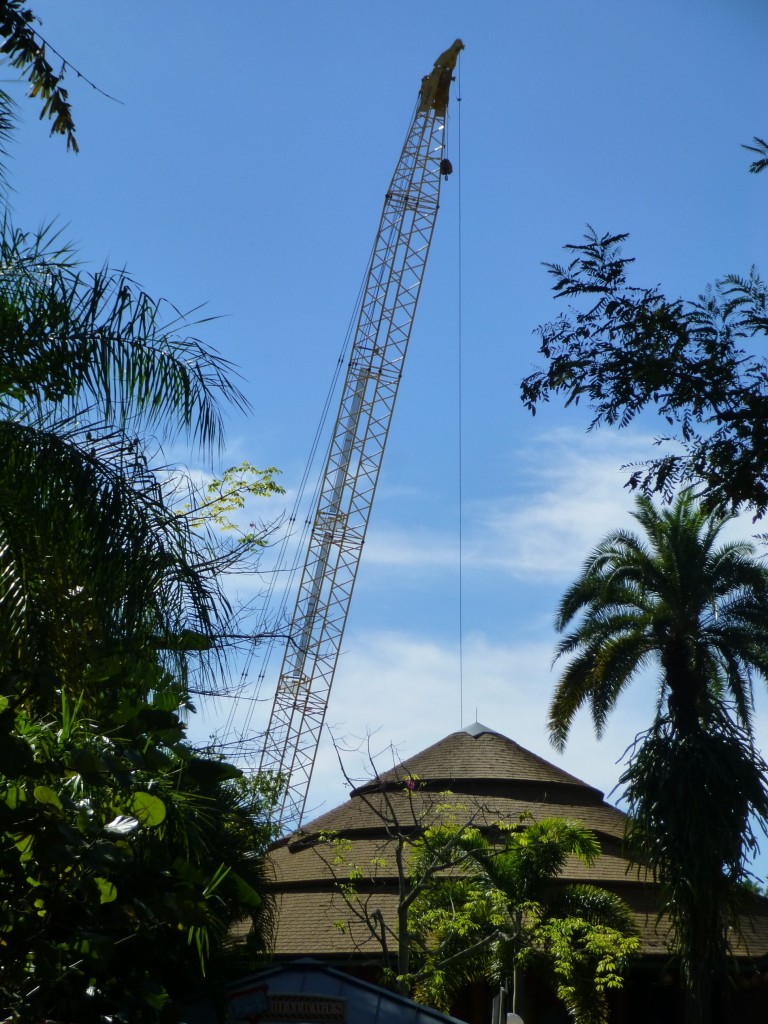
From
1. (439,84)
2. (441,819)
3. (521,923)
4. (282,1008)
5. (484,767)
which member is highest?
(439,84)

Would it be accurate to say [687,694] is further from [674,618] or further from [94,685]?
[94,685]

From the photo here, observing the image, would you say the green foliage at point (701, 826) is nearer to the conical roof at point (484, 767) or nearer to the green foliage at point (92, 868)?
the conical roof at point (484, 767)

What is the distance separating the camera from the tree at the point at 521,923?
2098cm

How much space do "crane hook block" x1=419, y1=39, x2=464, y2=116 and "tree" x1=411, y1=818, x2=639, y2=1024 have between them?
1332 inches

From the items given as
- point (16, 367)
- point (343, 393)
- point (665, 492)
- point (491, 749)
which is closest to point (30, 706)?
point (16, 367)

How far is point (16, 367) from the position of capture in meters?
8.34

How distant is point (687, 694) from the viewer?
2423cm

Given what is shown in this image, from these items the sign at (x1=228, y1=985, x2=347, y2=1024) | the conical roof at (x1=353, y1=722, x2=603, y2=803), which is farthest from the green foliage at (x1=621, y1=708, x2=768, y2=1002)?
the sign at (x1=228, y1=985, x2=347, y2=1024)

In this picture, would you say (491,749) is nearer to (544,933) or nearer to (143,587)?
(544,933)

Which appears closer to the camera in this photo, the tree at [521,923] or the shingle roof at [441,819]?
the tree at [521,923]

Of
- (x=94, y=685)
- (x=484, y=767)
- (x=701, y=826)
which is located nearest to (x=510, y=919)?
(x=701, y=826)

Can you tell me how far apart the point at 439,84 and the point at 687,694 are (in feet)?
106

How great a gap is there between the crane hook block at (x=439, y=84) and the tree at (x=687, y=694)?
27897 millimetres

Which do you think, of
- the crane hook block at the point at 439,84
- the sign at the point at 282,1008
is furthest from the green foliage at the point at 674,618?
the crane hook block at the point at 439,84
